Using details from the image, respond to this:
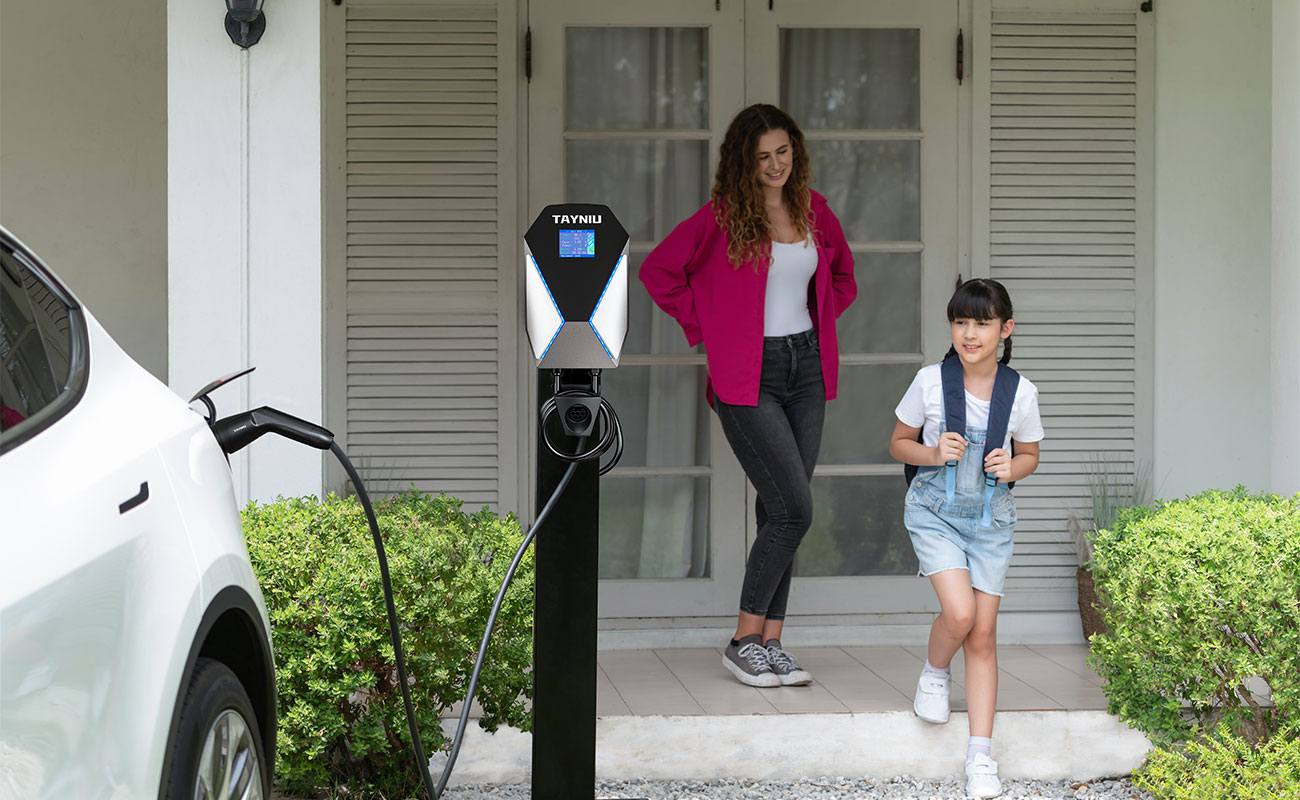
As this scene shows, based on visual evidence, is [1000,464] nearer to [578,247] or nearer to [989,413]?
[989,413]

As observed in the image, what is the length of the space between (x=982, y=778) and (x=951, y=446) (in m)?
0.81

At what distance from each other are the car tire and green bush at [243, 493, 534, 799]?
0.72 metres

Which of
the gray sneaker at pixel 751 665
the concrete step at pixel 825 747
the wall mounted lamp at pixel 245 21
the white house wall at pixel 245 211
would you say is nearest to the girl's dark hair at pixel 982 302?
the concrete step at pixel 825 747

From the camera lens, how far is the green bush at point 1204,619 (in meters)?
2.74

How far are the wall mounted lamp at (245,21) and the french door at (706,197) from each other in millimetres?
1241

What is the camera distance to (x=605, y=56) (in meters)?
4.29

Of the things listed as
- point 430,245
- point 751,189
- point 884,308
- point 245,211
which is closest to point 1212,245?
point 884,308

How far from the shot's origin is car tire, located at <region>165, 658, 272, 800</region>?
1.58 metres

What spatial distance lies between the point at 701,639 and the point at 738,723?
1021 millimetres

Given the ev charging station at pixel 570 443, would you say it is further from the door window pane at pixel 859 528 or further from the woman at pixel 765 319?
the door window pane at pixel 859 528

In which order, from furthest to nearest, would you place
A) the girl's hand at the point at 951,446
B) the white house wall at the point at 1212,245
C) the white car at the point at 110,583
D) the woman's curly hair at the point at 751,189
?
1. the white house wall at the point at 1212,245
2. the woman's curly hair at the point at 751,189
3. the girl's hand at the point at 951,446
4. the white car at the point at 110,583

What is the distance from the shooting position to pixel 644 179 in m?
4.32

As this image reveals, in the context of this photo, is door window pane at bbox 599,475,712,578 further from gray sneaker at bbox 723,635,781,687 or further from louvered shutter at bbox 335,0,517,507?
gray sneaker at bbox 723,635,781,687

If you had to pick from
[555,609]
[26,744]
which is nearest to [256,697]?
[555,609]
